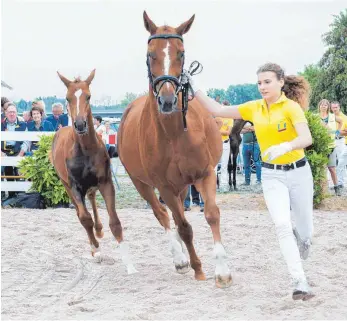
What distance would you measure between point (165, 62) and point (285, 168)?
130cm

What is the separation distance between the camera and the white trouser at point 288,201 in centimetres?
475

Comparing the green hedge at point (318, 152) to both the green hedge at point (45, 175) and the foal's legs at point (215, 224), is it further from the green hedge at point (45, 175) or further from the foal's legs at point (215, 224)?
the foal's legs at point (215, 224)

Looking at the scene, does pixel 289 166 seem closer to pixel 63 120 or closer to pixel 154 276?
pixel 154 276

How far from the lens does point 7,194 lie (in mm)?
12430

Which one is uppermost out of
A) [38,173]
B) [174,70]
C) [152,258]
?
[174,70]

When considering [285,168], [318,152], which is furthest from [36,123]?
[285,168]

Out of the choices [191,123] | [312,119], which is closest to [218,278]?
[191,123]

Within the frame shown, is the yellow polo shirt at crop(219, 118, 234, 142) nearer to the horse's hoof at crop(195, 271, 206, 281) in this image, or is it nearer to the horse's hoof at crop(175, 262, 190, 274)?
the horse's hoof at crop(175, 262, 190, 274)

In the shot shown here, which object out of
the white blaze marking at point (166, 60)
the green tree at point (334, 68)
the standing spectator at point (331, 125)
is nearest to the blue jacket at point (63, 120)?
the standing spectator at point (331, 125)

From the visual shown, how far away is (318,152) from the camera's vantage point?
10.6m

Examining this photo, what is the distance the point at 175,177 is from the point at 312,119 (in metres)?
5.46

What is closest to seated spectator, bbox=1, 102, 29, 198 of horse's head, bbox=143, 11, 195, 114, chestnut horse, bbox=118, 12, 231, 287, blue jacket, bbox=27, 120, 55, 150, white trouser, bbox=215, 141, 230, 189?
blue jacket, bbox=27, 120, 55, 150

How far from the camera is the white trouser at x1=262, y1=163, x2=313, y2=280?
4746 mm

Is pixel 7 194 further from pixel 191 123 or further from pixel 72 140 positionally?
pixel 191 123
